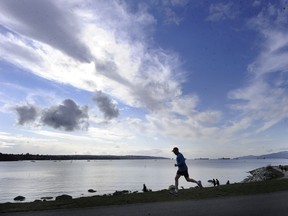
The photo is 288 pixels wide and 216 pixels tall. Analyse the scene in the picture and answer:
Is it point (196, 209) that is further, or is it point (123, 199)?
point (123, 199)

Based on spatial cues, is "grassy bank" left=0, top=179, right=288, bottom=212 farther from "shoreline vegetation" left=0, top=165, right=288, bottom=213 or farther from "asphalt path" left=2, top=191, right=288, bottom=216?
"asphalt path" left=2, top=191, right=288, bottom=216

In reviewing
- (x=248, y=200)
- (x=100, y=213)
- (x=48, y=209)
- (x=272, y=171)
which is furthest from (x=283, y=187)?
(x=272, y=171)

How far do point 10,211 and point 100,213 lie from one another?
3514 millimetres

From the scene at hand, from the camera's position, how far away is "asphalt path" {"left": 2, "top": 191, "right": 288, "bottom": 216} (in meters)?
11.3

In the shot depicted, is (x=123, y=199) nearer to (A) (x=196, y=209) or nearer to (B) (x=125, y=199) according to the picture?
(B) (x=125, y=199)

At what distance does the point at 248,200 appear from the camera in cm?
1399

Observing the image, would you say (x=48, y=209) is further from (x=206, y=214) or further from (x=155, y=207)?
(x=206, y=214)

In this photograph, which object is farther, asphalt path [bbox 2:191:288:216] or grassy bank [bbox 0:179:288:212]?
grassy bank [bbox 0:179:288:212]

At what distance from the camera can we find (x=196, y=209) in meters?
12.0

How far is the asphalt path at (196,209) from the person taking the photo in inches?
444

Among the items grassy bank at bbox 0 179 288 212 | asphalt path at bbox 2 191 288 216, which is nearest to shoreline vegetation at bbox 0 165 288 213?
grassy bank at bbox 0 179 288 212

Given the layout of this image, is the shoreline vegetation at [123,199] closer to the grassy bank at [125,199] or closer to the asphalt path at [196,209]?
the grassy bank at [125,199]

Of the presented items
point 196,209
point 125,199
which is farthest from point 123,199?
point 196,209

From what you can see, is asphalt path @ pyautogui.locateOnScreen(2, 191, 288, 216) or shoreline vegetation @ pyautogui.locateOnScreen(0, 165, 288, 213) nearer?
asphalt path @ pyautogui.locateOnScreen(2, 191, 288, 216)
